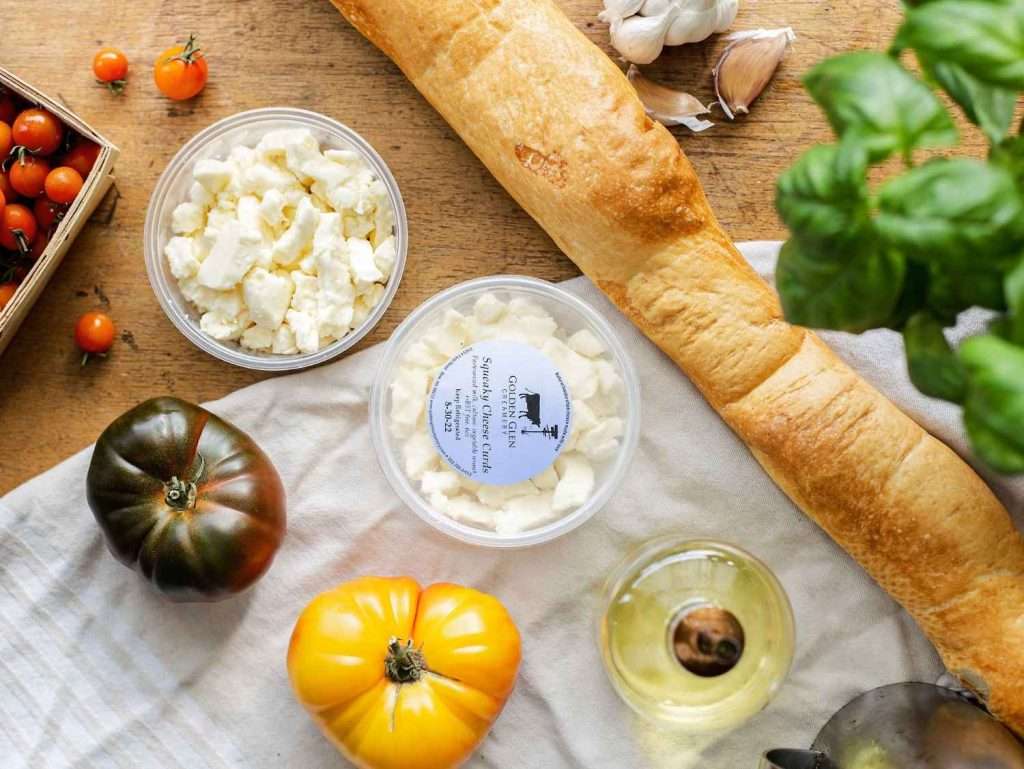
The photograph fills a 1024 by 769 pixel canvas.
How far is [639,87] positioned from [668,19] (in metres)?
0.12

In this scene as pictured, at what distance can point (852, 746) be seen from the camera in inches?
60.8

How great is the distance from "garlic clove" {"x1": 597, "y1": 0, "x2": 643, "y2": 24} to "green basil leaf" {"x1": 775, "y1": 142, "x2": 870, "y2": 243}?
83 centimetres

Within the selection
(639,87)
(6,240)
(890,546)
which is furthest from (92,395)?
(890,546)

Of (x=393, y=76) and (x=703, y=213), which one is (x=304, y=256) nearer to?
(x=393, y=76)

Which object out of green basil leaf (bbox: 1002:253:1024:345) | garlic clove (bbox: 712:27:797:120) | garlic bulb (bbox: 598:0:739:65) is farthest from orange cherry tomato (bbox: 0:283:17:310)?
green basil leaf (bbox: 1002:253:1024:345)

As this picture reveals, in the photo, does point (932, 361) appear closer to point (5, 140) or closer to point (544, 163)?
point (544, 163)

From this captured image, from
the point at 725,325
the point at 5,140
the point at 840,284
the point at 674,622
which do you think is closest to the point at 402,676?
the point at 674,622

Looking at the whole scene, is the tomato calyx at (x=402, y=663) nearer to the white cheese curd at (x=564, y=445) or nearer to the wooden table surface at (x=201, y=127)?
the white cheese curd at (x=564, y=445)

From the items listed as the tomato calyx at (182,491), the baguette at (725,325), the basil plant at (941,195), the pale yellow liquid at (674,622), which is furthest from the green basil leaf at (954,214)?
the tomato calyx at (182,491)

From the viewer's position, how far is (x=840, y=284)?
35.8 inches

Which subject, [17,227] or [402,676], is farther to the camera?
[17,227]

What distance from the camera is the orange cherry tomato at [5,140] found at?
1.64 meters

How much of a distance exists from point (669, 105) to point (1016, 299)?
39.1 inches

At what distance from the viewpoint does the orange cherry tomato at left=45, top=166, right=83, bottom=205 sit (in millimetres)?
1615
